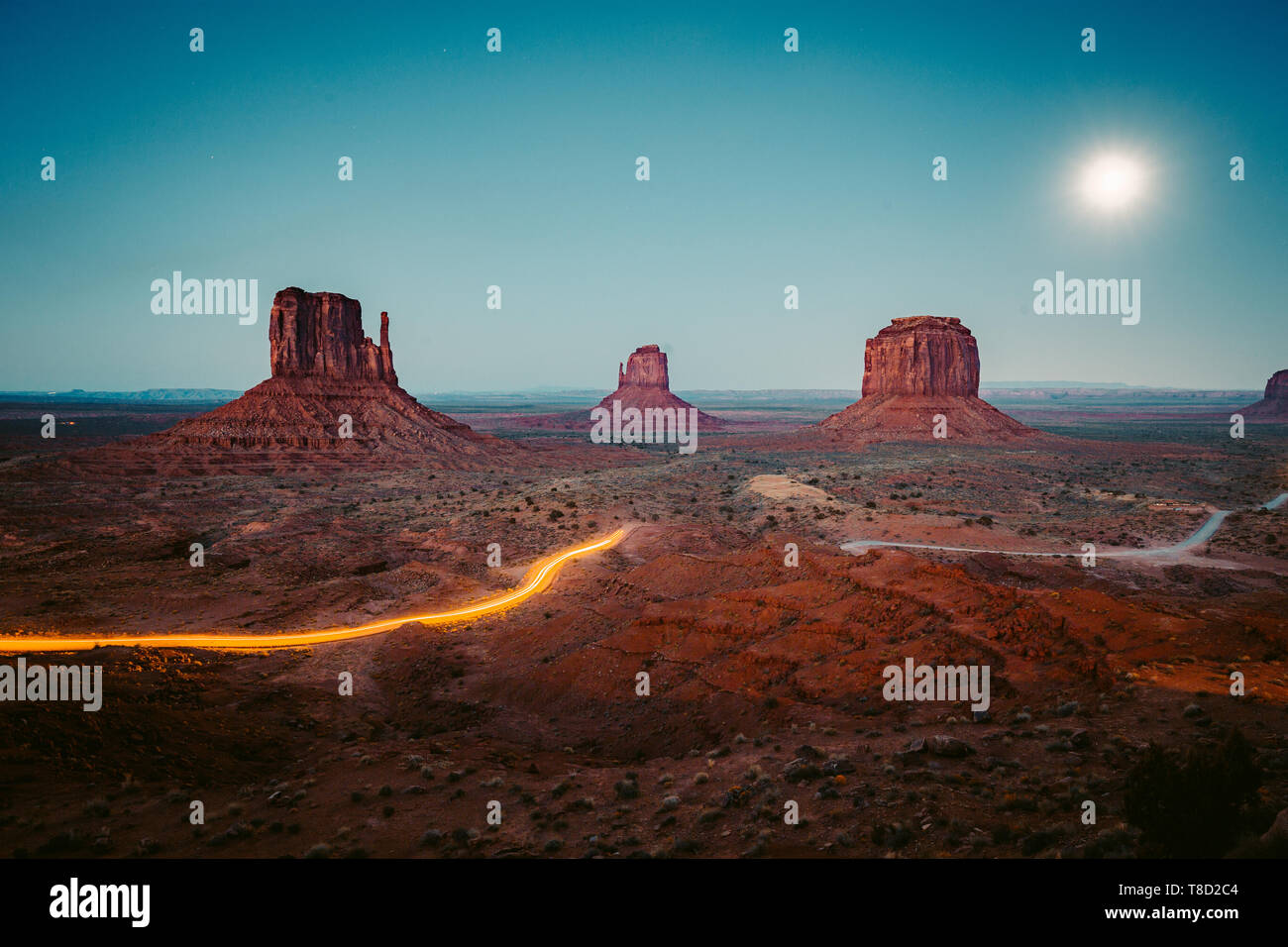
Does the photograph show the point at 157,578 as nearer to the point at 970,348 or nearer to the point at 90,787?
the point at 90,787

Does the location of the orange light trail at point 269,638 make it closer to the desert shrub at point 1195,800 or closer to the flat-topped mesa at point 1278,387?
the desert shrub at point 1195,800

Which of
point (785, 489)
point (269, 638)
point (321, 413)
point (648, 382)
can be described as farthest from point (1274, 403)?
point (269, 638)

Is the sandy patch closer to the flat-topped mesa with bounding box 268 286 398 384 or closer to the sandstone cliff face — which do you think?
the flat-topped mesa with bounding box 268 286 398 384

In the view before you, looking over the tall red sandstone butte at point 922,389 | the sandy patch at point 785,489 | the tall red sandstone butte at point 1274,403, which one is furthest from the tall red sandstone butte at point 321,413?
the tall red sandstone butte at point 1274,403

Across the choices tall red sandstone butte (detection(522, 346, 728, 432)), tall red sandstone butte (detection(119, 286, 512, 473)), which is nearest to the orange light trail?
tall red sandstone butte (detection(119, 286, 512, 473))

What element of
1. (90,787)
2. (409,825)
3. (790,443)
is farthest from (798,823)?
(790,443)

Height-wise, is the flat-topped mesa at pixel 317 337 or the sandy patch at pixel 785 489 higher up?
the flat-topped mesa at pixel 317 337
